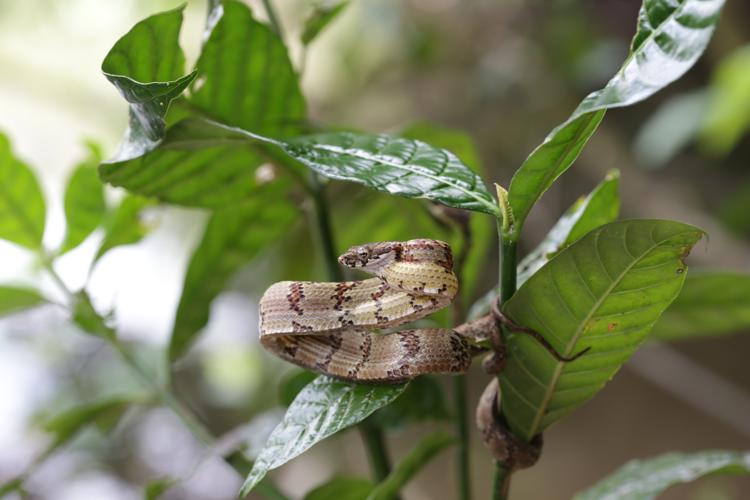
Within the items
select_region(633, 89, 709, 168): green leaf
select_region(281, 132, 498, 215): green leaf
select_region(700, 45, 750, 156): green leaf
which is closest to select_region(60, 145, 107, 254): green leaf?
select_region(281, 132, 498, 215): green leaf

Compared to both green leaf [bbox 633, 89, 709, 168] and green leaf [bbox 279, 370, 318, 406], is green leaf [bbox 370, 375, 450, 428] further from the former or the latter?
green leaf [bbox 633, 89, 709, 168]

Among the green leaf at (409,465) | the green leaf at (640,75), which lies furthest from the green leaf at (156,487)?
the green leaf at (640,75)

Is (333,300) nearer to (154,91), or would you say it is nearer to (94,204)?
(154,91)

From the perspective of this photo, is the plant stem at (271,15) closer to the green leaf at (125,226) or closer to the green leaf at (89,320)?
the green leaf at (125,226)

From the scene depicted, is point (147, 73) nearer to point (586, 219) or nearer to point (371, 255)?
point (371, 255)

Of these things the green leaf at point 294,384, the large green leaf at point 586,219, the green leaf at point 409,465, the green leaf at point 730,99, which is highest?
the large green leaf at point 586,219
